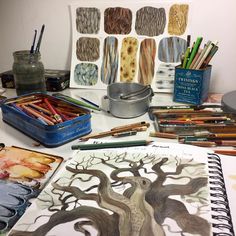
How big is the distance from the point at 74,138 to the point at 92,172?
5.7 inches

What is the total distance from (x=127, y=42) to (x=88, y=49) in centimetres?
12

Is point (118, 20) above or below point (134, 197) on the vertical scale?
above

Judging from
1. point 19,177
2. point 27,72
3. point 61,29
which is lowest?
point 19,177

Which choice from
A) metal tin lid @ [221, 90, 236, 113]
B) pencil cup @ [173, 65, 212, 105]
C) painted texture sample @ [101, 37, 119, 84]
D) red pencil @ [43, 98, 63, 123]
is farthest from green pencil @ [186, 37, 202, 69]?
red pencil @ [43, 98, 63, 123]

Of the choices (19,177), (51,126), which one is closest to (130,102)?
(51,126)

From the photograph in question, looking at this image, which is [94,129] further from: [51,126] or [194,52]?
[194,52]

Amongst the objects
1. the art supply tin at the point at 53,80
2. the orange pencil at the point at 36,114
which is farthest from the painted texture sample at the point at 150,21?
the orange pencil at the point at 36,114

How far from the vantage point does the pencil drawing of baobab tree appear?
0.38 m

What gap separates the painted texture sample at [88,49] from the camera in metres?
0.92

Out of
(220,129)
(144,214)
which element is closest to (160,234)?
(144,214)

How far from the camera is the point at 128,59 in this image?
89 cm

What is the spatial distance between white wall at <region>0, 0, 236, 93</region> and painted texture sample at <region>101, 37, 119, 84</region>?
0.14 metres

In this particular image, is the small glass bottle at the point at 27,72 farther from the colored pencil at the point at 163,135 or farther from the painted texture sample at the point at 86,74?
the colored pencil at the point at 163,135

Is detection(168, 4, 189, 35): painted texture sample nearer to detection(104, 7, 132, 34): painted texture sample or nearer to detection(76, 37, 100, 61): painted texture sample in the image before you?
detection(104, 7, 132, 34): painted texture sample
